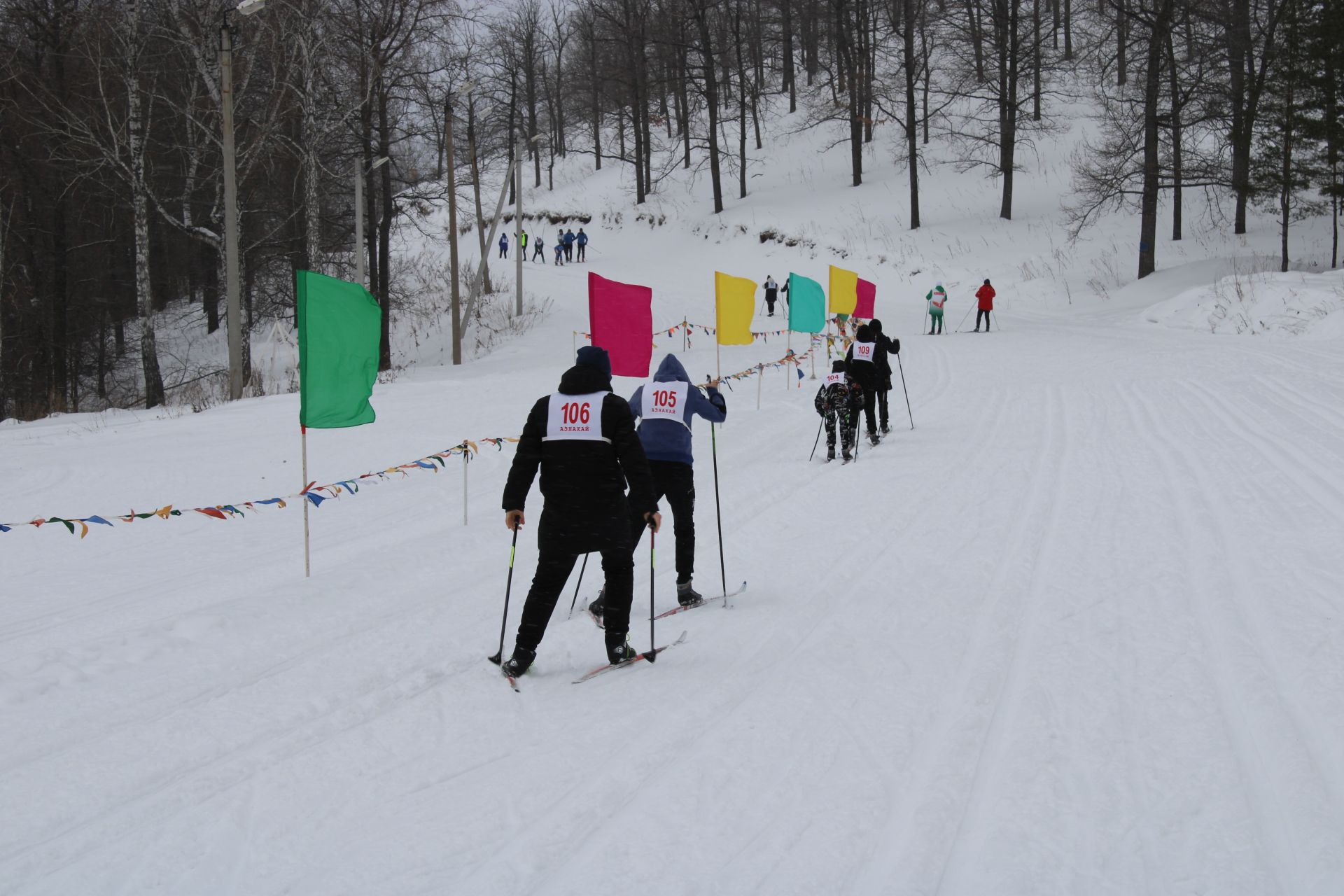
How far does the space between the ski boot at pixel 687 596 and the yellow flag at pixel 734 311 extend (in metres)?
7.83

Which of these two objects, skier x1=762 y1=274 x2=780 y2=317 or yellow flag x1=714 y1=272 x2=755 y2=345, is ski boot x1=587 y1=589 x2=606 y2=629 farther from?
skier x1=762 y1=274 x2=780 y2=317

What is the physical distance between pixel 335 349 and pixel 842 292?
14.0 meters

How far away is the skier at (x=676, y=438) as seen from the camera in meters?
7.16

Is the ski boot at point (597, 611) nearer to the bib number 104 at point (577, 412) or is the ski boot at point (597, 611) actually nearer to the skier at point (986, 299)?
the bib number 104 at point (577, 412)

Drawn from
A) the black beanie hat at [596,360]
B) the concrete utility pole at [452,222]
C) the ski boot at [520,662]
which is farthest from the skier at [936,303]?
the ski boot at [520,662]

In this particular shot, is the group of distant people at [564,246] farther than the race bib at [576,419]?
Yes

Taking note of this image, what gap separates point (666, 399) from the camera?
23.4 feet

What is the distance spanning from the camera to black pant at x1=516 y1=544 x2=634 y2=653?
5.58 meters

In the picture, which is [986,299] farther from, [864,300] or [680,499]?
[680,499]

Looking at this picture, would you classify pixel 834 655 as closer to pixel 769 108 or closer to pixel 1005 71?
pixel 1005 71

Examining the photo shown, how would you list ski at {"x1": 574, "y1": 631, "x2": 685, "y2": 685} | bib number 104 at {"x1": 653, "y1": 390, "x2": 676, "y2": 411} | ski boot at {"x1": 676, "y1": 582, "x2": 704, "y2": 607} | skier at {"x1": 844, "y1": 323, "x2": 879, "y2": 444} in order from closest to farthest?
ski at {"x1": 574, "y1": 631, "x2": 685, "y2": 685}, bib number 104 at {"x1": 653, "y1": 390, "x2": 676, "y2": 411}, ski boot at {"x1": 676, "y1": 582, "x2": 704, "y2": 607}, skier at {"x1": 844, "y1": 323, "x2": 879, "y2": 444}

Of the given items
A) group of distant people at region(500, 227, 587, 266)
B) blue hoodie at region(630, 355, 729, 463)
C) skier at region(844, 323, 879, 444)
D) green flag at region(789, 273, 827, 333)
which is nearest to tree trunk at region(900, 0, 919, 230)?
group of distant people at region(500, 227, 587, 266)

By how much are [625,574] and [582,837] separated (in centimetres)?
198

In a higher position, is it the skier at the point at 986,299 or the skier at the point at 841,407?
the skier at the point at 986,299
